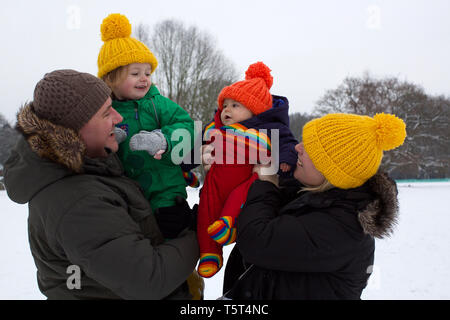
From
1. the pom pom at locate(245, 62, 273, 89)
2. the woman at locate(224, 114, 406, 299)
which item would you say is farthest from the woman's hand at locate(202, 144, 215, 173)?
the pom pom at locate(245, 62, 273, 89)

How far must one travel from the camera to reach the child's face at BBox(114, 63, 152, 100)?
2133mm

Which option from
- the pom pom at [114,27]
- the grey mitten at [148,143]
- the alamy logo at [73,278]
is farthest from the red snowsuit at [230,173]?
the pom pom at [114,27]

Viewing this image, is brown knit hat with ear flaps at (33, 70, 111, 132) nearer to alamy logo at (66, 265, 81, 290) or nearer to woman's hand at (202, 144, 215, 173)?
alamy logo at (66, 265, 81, 290)

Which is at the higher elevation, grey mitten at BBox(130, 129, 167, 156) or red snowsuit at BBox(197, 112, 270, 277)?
grey mitten at BBox(130, 129, 167, 156)

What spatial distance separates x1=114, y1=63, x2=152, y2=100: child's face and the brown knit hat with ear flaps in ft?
1.73

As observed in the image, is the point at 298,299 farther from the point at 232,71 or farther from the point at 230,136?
the point at 232,71

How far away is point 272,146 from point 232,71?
19.3m

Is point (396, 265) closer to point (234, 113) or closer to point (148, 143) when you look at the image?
point (234, 113)

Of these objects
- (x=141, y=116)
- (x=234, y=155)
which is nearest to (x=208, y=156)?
(x=234, y=155)

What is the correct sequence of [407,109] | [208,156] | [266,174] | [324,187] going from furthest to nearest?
[407,109], [208,156], [266,174], [324,187]

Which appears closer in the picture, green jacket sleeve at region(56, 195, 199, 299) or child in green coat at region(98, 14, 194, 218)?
green jacket sleeve at region(56, 195, 199, 299)

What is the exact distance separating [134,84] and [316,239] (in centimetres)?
152

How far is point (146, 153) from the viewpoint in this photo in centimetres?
208
